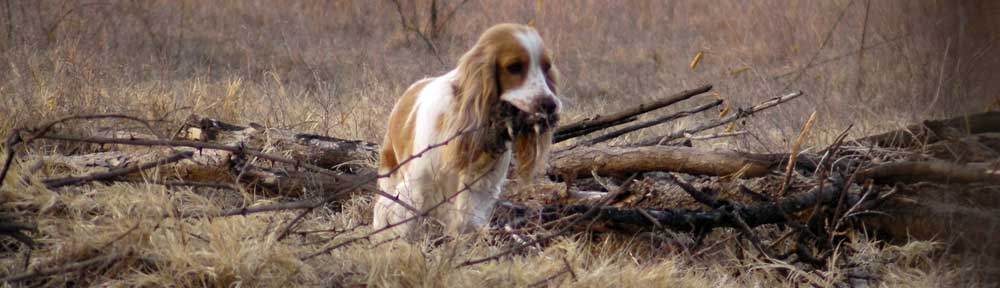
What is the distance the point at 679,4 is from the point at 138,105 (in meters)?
8.09

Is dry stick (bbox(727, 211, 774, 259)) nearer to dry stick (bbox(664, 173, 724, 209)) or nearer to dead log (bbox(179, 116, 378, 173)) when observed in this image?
dry stick (bbox(664, 173, 724, 209))

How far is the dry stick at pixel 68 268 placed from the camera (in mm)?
2896

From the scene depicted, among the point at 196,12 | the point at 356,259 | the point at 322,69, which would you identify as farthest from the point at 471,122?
the point at 196,12

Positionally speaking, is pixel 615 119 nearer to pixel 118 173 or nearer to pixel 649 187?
pixel 649 187

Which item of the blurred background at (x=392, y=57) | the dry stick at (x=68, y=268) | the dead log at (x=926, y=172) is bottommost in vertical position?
the blurred background at (x=392, y=57)

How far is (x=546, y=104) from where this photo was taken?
3.54 metres

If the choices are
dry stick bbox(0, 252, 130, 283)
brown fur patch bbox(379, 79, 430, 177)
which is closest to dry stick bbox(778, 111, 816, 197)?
brown fur patch bbox(379, 79, 430, 177)

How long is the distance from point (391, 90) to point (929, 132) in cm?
474

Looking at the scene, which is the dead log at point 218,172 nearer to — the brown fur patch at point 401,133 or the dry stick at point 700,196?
the brown fur patch at point 401,133

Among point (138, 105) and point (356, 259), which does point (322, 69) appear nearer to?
point (138, 105)

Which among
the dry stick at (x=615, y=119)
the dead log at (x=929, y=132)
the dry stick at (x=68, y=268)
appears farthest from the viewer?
the dry stick at (x=615, y=119)

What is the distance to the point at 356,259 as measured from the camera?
3398mm

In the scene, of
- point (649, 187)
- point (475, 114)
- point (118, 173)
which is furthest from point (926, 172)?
point (118, 173)

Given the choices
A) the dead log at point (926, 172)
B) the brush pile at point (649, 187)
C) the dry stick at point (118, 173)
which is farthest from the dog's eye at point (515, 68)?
the dead log at point (926, 172)
